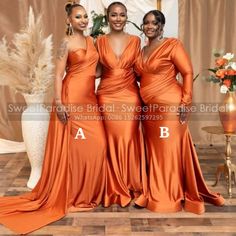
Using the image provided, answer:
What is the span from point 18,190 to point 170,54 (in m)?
1.68

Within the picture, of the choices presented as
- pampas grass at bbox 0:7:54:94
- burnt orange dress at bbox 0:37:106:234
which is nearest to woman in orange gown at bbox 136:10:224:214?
burnt orange dress at bbox 0:37:106:234

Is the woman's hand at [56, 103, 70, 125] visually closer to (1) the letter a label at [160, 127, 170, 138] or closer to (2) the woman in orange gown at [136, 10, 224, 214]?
(2) the woman in orange gown at [136, 10, 224, 214]

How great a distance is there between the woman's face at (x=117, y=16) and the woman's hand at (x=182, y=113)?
0.74 metres

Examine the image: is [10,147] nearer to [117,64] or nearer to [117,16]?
[117,64]

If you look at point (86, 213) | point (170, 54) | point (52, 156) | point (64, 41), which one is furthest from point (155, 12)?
point (86, 213)

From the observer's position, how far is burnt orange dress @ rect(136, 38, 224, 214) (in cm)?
286

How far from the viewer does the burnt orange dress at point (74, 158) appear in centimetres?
290

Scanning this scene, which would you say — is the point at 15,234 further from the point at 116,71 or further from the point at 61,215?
the point at 116,71

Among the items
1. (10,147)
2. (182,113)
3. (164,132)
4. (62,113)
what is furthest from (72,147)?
(10,147)

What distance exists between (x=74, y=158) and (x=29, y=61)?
94 cm

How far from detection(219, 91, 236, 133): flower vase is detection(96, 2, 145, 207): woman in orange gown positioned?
0.68 m

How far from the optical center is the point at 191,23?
4656mm

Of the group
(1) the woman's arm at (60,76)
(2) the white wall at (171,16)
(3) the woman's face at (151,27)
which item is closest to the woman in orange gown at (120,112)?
(3) the woman's face at (151,27)

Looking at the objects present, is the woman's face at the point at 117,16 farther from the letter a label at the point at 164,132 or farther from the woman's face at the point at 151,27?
the letter a label at the point at 164,132
